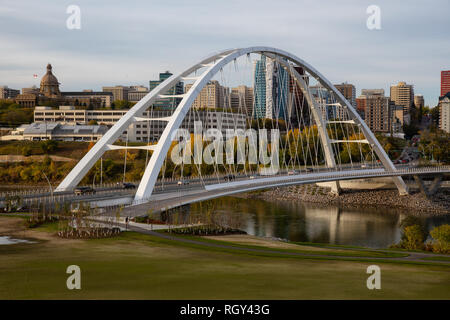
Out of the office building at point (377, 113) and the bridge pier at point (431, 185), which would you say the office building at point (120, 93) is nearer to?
the office building at point (377, 113)

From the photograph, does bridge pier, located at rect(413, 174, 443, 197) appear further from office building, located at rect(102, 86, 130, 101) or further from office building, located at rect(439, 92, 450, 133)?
office building, located at rect(102, 86, 130, 101)

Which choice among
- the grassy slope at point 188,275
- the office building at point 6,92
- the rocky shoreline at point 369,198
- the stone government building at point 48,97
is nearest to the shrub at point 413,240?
the grassy slope at point 188,275

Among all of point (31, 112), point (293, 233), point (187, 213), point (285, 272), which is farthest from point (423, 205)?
point (31, 112)

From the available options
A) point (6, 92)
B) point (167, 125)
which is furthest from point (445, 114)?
point (6, 92)

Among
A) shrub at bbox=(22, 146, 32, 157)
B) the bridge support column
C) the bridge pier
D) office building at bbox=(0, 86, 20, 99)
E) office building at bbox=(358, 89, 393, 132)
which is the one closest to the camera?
the bridge pier

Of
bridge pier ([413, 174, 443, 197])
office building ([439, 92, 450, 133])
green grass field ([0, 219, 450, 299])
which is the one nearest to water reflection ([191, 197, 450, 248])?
bridge pier ([413, 174, 443, 197])
